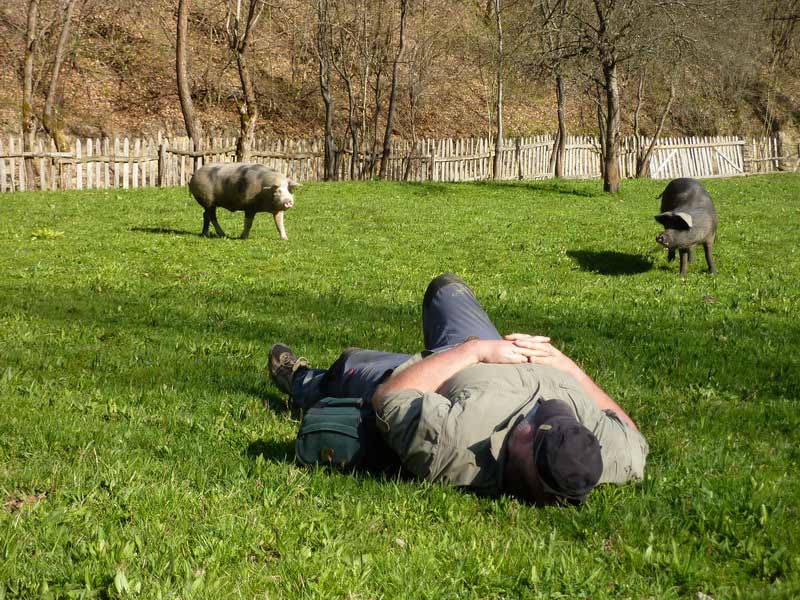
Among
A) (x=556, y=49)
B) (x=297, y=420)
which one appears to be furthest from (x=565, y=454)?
(x=556, y=49)

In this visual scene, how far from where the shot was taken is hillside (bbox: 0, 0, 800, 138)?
35312 mm

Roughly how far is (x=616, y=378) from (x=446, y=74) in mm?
40935

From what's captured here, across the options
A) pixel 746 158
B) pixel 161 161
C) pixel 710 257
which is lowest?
pixel 710 257

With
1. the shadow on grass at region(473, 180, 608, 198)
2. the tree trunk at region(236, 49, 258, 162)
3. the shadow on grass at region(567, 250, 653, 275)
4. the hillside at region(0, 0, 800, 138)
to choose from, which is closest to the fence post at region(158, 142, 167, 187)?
the tree trunk at region(236, 49, 258, 162)

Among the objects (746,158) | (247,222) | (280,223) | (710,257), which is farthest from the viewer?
(746,158)

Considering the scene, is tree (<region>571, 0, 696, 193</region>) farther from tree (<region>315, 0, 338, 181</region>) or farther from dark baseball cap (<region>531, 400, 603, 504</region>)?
dark baseball cap (<region>531, 400, 603, 504</region>)

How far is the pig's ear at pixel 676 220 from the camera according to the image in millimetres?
11797

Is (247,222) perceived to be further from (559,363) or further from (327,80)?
(327,80)

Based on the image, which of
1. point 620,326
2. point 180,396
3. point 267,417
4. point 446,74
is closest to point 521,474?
point 267,417

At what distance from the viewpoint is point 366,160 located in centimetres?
3142

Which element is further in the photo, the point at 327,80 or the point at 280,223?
the point at 327,80

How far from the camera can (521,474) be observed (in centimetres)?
394

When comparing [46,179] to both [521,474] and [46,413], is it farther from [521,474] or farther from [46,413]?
[521,474]

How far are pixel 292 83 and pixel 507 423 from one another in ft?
129
